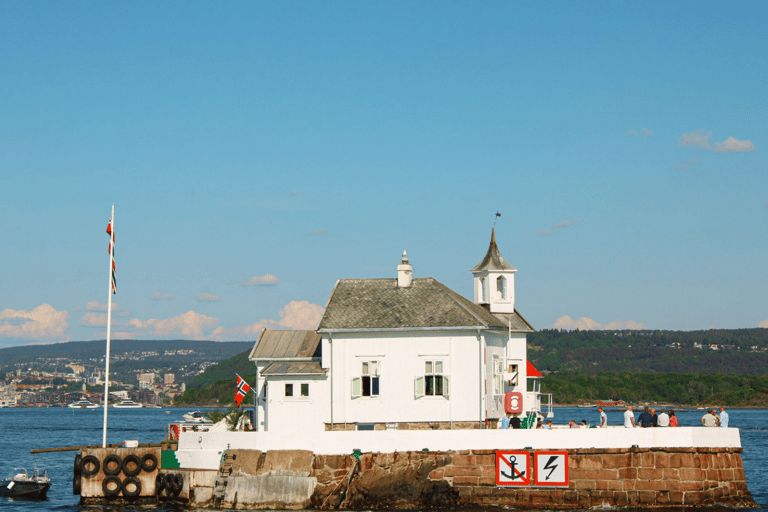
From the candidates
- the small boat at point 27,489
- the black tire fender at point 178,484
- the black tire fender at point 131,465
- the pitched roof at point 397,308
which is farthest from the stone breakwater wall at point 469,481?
the small boat at point 27,489

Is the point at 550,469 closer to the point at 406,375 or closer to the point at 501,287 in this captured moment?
the point at 406,375

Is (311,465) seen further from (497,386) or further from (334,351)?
(497,386)

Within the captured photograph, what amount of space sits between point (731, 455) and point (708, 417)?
2017 millimetres

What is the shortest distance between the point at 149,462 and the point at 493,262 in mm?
22630

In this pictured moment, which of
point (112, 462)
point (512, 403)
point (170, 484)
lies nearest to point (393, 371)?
point (512, 403)

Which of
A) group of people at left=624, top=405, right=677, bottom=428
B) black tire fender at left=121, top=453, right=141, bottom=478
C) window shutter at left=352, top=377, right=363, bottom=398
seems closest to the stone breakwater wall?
group of people at left=624, top=405, right=677, bottom=428

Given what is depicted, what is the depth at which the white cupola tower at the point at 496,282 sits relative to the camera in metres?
58.9

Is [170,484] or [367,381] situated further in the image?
[367,381]

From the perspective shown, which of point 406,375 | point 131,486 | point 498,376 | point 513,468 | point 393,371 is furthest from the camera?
point 498,376

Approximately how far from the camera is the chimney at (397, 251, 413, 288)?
55.2 metres

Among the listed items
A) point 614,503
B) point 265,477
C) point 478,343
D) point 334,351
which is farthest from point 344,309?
point 614,503

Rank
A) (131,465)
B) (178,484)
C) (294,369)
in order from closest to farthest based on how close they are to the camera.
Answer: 1. (178,484)
2. (131,465)
3. (294,369)

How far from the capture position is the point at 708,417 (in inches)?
1811

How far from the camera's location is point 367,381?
51125 mm
